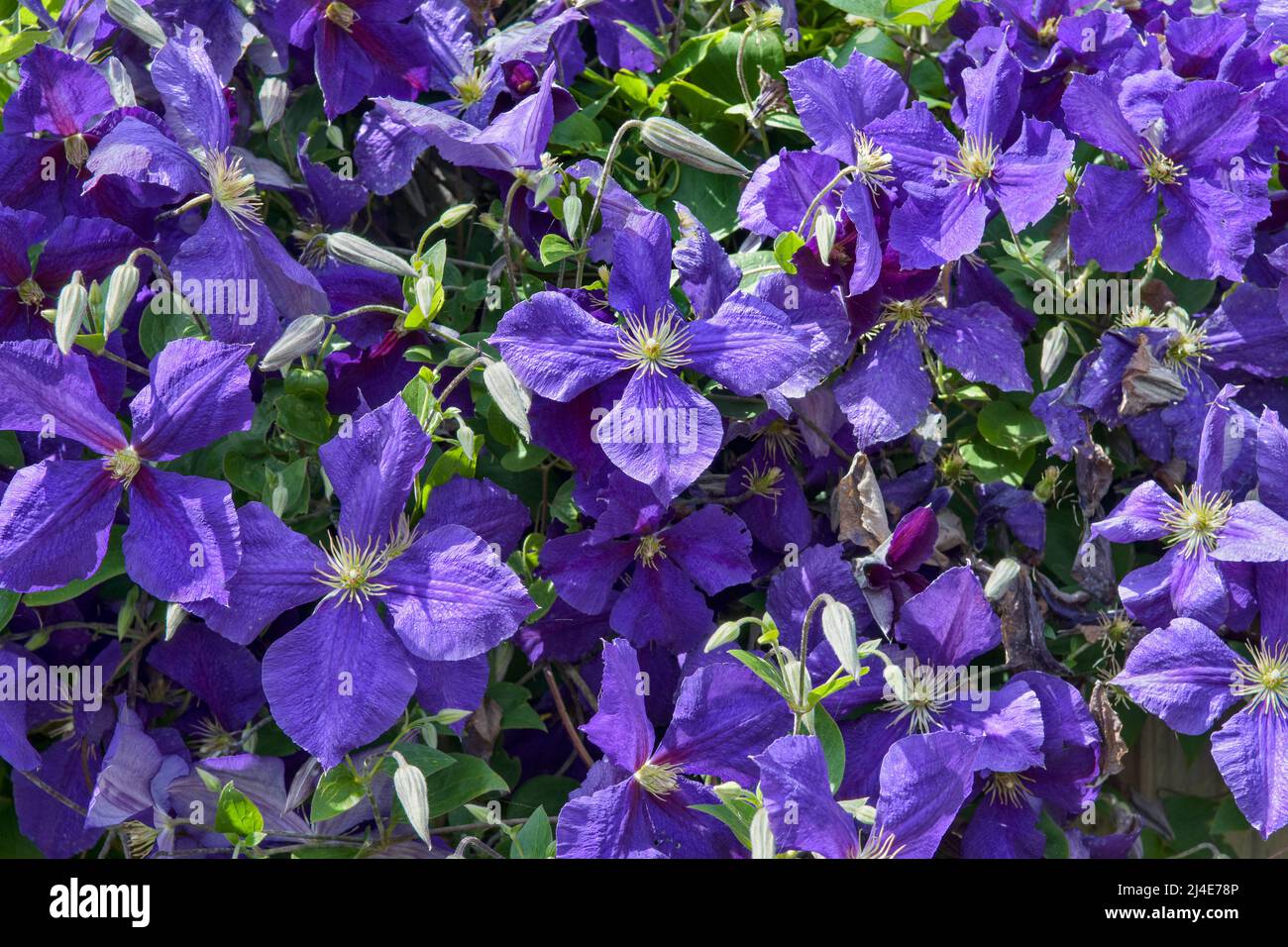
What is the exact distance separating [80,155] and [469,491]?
49 centimetres

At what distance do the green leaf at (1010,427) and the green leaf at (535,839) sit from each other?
1.88 ft

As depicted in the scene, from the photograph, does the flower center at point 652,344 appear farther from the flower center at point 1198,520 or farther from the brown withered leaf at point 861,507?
the flower center at point 1198,520

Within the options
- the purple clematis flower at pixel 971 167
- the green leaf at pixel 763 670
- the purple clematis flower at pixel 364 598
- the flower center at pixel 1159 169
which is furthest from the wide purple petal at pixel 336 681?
the flower center at pixel 1159 169

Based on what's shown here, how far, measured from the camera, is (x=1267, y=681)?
45.1 inches

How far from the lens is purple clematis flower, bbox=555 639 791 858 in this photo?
1.08 m

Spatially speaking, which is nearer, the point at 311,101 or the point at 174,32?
the point at 174,32

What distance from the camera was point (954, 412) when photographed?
135 cm

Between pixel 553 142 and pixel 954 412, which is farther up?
pixel 553 142

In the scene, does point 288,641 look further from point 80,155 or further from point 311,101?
point 311,101

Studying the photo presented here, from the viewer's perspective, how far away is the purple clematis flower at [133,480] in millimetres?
1029

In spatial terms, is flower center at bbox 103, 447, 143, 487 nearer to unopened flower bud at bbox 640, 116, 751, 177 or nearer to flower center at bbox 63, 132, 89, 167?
flower center at bbox 63, 132, 89, 167

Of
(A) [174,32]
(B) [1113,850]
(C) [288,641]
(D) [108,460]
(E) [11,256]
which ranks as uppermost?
(A) [174,32]

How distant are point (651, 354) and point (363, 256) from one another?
287 millimetres
